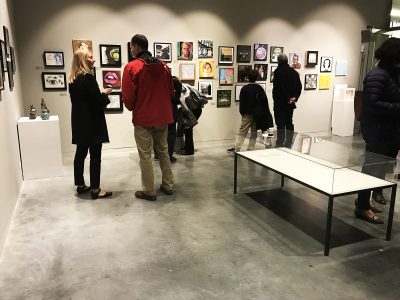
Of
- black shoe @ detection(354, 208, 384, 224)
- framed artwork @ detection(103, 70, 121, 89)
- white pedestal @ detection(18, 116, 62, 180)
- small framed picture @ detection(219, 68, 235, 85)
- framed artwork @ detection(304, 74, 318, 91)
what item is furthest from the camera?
framed artwork @ detection(304, 74, 318, 91)

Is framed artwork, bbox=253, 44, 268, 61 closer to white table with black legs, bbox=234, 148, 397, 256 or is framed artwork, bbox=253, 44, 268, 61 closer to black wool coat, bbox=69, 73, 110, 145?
white table with black legs, bbox=234, 148, 397, 256

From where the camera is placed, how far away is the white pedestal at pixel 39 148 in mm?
4594

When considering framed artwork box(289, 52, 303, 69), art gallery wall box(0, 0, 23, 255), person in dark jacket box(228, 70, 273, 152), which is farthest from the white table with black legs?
framed artwork box(289, 52, 303, 69)

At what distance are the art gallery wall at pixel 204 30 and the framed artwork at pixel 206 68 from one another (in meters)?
0.13

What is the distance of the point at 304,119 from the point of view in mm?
7727

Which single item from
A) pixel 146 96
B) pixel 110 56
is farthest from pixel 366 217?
pixel 110 56

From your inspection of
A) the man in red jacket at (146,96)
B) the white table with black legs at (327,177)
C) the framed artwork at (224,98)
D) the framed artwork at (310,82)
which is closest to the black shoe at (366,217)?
the white table with black legs at (327,177)

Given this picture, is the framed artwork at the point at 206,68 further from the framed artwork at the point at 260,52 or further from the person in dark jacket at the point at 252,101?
the person in dark jacket at the point at 252,101

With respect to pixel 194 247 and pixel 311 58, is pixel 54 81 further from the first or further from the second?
pixel 311 58

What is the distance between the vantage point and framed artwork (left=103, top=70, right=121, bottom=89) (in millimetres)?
5938

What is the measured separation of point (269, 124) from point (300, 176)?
8.40ft

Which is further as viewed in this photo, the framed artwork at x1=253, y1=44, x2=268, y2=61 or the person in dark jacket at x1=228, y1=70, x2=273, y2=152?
the framed artwork at x1=253, y1=44, x2=268, y2=61

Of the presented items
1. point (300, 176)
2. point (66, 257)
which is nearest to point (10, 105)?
point (66, 257)

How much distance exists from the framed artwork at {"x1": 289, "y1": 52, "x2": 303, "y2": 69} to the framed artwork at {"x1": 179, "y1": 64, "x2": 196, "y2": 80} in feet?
6.74
